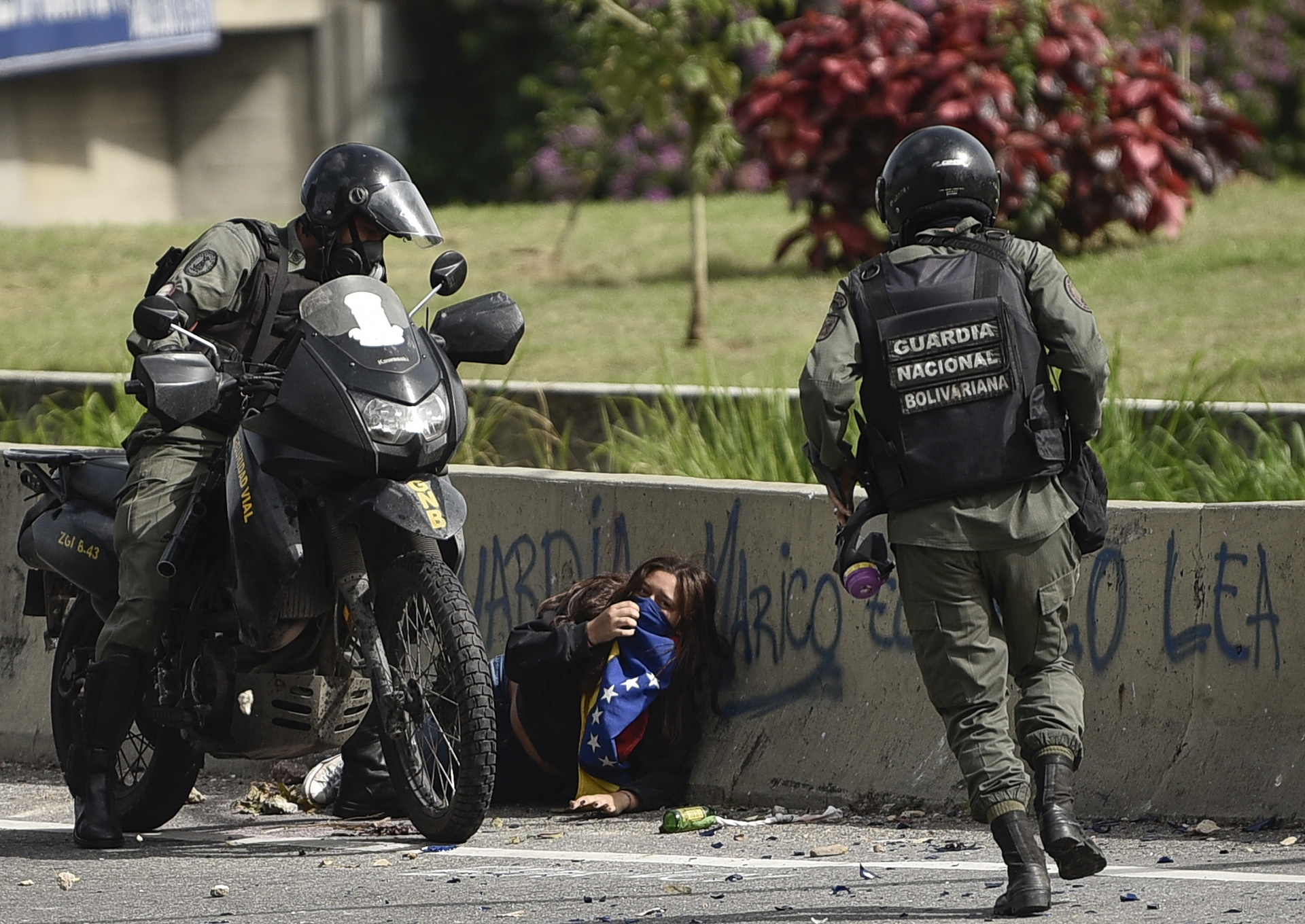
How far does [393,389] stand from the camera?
5.34 m

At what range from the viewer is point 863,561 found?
498 centimetres

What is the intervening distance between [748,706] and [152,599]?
1816mm

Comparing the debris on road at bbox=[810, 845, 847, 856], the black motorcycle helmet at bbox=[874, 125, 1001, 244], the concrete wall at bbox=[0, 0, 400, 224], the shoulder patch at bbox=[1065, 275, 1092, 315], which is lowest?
the concrete wall at bbox=[0, 0, 400, 224]

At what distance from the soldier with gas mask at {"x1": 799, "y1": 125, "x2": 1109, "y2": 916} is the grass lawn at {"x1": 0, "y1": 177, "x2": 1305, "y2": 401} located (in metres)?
3.18

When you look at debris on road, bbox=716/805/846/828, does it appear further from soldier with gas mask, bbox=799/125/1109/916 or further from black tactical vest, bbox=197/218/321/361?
black tactical vest, bbox=197/218/321/361

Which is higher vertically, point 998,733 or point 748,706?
point 998,733

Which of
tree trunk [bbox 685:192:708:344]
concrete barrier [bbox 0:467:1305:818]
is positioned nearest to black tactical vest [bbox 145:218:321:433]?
concrete barrier [bbox 0:467:1305:818]

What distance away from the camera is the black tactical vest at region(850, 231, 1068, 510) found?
4887 mm

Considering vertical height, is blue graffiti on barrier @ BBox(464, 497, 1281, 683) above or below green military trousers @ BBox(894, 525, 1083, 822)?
below

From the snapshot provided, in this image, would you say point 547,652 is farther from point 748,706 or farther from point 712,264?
point 712,264

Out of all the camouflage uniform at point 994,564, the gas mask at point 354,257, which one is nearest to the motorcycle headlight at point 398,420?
the gas mask at point 354,257

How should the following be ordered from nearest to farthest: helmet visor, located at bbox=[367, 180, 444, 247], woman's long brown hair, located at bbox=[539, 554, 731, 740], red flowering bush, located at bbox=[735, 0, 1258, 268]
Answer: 1. helmet visor, located at bbox=[367, 180, 444, 247]
2. woman's long brown hair, located at bbox=[539, 554, 731, 740]
3. red flowering bush, located at bbox=[735, 0, 1258, 268]

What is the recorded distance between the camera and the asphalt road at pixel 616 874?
16.1 ft

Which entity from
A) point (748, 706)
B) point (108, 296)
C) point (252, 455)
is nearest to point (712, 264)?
point (108, 296)
